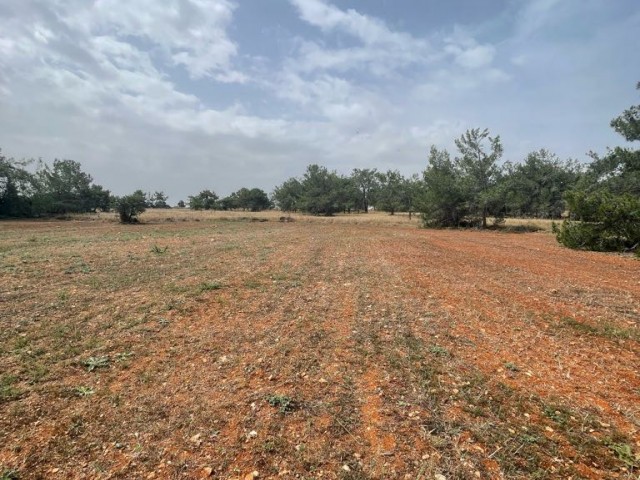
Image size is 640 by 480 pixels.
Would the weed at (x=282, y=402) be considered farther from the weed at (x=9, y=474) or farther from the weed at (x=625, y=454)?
the weed at (x=625, y=454)

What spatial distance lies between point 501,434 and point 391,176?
86179mm

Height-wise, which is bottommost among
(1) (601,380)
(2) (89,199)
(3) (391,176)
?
(1) (601,380)

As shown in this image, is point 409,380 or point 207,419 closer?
point 207,419

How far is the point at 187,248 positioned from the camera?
16.0m

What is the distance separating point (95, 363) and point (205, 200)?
100839 mm

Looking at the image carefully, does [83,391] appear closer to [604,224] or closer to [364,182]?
[604,224]

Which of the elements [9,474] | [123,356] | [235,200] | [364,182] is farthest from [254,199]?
[9,474]

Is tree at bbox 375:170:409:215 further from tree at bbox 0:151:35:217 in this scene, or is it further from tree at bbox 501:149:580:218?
tree at bbox 0:151:35:217

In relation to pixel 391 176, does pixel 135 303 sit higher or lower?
lower

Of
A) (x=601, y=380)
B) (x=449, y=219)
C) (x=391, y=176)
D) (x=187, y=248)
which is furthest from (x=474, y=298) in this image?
(x=391, y=176)

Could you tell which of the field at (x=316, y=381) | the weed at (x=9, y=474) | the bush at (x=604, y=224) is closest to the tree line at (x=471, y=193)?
the bush at (x=604, y=224)

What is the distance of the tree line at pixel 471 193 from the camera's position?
1789 centimetres

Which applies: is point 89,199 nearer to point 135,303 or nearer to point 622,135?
point 135,303

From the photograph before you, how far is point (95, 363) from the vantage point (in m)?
4.62
